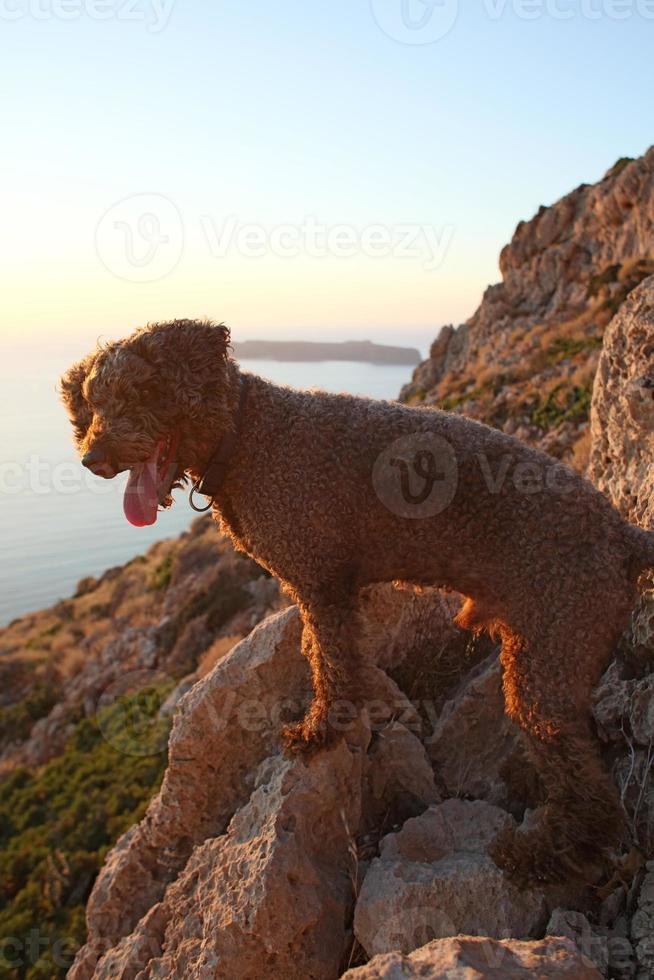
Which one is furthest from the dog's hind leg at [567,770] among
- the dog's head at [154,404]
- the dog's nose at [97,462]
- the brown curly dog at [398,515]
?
the dog's nose at [97,462]

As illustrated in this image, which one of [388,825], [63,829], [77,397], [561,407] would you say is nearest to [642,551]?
[388,825]

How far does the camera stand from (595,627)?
3.06m

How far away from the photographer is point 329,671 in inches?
142

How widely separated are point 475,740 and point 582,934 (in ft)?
4.61

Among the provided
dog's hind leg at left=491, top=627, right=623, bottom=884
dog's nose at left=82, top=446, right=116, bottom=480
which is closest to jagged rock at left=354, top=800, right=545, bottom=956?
dog's hind leg at left=491, top=627, right=623, bottom=884

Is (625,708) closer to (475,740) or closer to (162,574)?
(475,740)

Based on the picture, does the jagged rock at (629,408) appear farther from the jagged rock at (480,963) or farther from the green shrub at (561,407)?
the green shrub at (561,407)

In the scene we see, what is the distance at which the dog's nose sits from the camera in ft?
10.5

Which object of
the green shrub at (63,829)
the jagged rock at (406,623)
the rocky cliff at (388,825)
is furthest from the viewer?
the green shrub at (63,829)

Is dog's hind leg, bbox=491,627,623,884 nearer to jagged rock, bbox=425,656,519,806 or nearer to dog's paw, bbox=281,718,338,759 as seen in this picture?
jagged rock, bbox=425,656,519,806

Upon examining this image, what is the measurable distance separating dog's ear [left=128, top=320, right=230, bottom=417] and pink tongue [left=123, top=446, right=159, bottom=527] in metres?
0.31

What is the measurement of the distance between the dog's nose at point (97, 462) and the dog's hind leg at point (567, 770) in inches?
78.6

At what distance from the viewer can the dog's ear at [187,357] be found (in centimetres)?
327

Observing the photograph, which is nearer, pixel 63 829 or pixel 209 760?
pixel 209 760
